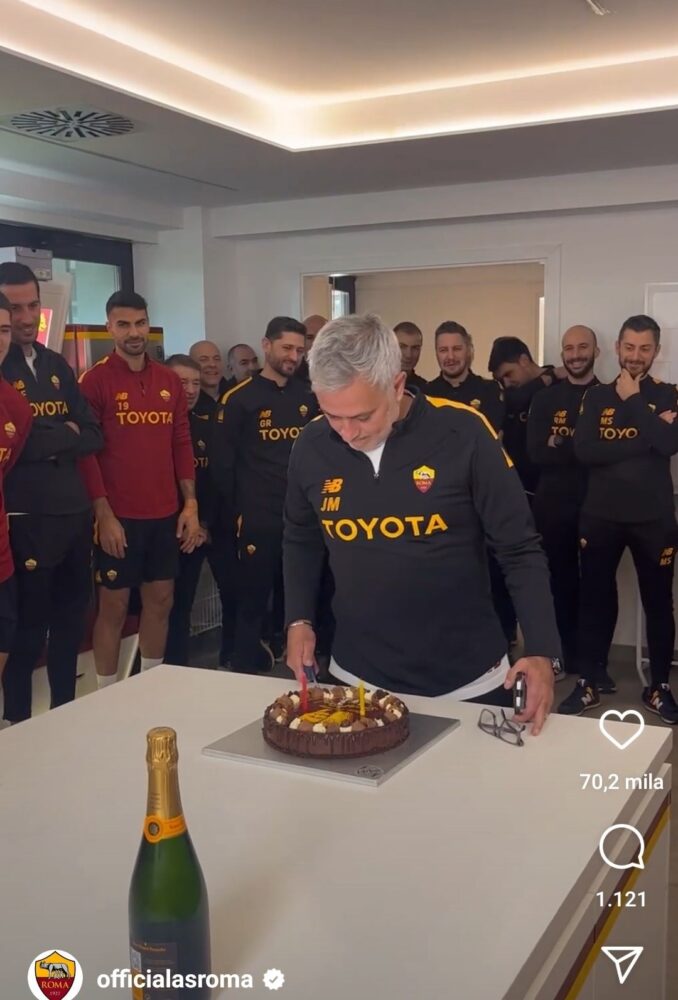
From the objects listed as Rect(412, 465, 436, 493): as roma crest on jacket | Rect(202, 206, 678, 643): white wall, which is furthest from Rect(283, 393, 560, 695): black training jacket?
Rect(202, 206, 678, 643): white wall

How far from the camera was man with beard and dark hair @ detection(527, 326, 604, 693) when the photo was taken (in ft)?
14.0

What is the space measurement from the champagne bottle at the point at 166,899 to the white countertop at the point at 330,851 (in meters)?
0.07

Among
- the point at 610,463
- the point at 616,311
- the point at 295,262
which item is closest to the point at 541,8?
the point at 610,463

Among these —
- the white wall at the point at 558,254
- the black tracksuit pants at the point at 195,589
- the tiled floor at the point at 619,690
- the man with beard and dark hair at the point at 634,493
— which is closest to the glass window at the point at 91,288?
the white wall at the point at 558,254

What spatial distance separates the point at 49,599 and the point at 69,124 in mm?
1837

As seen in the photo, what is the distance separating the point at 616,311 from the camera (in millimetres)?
4938

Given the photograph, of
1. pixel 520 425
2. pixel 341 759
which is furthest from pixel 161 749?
pixel 520 425

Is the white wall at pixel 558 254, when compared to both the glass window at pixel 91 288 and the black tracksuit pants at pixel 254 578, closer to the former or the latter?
the glass window at pixel 91 288

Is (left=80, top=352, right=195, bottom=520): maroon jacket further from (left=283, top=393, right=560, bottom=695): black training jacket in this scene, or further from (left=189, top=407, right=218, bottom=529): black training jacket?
(left=283, top=393, right=560, bottom=695): black training jacket

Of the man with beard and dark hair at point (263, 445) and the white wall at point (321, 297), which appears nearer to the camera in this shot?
the man with beard and dark hair at point (263, 445)

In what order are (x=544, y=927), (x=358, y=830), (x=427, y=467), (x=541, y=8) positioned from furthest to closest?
(x=541, y=8), (x=427, y=467), (x=358, y=830), (x=544, y=927)

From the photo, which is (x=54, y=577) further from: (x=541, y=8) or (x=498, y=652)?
(x=541, y=8)

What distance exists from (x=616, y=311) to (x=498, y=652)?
3.43m

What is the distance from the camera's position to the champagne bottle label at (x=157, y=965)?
2.91 ft
